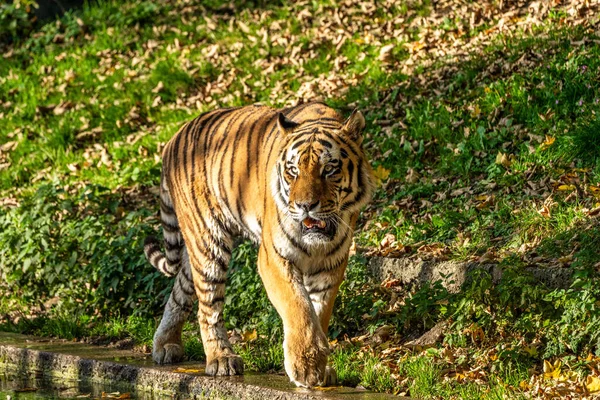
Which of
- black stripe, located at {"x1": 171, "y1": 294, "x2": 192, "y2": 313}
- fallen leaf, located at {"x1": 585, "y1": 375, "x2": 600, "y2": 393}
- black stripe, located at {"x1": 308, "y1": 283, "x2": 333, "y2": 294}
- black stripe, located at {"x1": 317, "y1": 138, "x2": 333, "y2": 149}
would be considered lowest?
fallen leaf, located at {"x1": 585, "y1": 375, "x2": 600, "y2": 393}

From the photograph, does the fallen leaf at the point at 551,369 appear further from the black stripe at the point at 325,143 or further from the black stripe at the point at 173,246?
the black stripe at the point at 173,246

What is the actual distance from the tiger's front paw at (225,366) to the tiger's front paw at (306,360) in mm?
712

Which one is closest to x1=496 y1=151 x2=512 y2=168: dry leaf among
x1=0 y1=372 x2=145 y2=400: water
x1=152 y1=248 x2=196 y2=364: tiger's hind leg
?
x1=152 y1=248 x2=196 y2=364: tiger's hind leg

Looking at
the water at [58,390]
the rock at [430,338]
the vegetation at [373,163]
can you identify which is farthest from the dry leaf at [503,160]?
the water at [58,390]

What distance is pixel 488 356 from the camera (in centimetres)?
561

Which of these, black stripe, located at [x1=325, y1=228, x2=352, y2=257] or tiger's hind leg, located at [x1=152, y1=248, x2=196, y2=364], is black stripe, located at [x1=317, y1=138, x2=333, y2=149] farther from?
tiger's hind leg, located at [x1=152, y1=248, x2=196, y2=364]

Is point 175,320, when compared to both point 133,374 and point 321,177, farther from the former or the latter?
point 321,177

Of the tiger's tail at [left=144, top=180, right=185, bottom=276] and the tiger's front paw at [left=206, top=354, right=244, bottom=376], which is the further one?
the tiger's tail at [left=144, top=180, right=185, bottom=276]

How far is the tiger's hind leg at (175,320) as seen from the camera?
641 cm

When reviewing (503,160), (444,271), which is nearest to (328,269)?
(444,271)

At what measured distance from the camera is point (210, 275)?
248 inches

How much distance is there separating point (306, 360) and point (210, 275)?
4.42 feet

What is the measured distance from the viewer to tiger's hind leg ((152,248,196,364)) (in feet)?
21.0

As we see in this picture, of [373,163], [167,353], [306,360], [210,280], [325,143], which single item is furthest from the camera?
[373,163]
